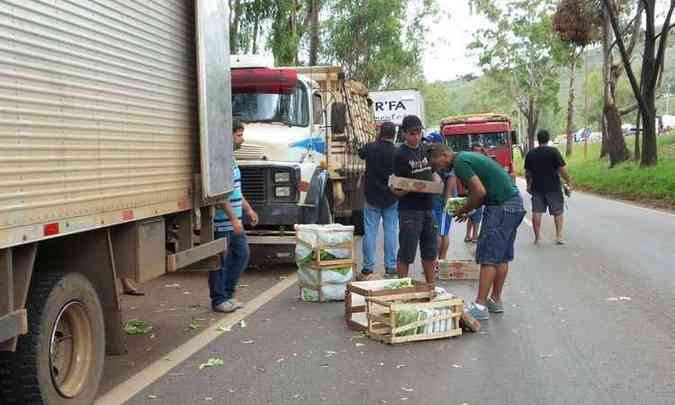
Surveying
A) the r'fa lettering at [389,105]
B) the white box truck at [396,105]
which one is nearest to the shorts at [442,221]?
the white box truck at [396,105]

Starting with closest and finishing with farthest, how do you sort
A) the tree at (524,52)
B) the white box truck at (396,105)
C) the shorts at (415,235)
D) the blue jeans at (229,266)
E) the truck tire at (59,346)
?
the truck tire at (59,346) → the blue jeans at (229,266) → the shorts at (415,235) → the white box truck at (396,105) → the tree at (524,52)

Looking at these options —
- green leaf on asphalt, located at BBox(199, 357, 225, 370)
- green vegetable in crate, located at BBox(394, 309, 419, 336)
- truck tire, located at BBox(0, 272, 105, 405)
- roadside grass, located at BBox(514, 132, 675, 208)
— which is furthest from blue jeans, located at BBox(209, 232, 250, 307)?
roadside grass, located at BBox(514, 132, 675, 208)

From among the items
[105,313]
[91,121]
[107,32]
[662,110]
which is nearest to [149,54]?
[107,32]

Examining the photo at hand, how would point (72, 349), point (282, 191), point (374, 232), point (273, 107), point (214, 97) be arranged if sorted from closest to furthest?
point (72, 349) < point (214, 97) < point (374, 232) < point (282, 191) < point (273, 107)

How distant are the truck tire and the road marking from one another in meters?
0.25

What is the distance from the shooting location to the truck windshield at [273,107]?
421 inches

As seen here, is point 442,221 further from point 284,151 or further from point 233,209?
point 233,209

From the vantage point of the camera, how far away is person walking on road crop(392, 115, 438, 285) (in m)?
8.11

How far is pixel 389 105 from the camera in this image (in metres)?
29.8

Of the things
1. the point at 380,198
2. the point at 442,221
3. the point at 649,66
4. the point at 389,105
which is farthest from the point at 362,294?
the point at 389,105

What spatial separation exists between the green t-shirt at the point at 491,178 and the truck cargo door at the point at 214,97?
2101 millimetres

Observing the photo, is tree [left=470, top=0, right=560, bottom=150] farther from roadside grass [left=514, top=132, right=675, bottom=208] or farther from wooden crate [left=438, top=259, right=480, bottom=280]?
wooden crate [left=438, top=259, right=480, bottom=280]

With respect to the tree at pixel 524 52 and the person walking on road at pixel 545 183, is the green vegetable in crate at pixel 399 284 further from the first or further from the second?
the tree at pixel 524 52

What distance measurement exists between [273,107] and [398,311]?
5.03m
